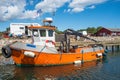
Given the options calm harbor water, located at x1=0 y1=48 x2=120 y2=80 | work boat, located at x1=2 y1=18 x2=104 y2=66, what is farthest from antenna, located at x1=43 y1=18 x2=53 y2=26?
calm harbor water, located at x1=0 y1=48 x2=120 y2=80

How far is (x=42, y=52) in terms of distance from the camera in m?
23.2

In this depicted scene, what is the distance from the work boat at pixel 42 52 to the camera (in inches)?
899

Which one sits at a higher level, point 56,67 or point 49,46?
point 49,46

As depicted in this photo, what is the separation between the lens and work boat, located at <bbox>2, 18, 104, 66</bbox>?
22.8m

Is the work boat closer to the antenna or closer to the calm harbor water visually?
the antenna

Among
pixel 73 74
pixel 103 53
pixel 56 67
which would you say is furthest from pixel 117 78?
pixel 103 53

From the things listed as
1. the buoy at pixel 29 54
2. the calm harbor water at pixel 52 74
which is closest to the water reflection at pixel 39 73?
the calm harbor water at pixel 52 74

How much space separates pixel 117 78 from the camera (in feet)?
61.3

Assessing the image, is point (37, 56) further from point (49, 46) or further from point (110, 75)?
point (110, 75)

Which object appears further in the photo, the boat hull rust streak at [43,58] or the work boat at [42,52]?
the boat hull rust streak at [43,58]

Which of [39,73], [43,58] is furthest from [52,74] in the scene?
[43,58]

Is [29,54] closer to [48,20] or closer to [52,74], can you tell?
[52,74]

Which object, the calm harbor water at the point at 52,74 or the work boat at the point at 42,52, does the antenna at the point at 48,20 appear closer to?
the work boat at the point at 42,52

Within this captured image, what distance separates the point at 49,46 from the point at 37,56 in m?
2.27
